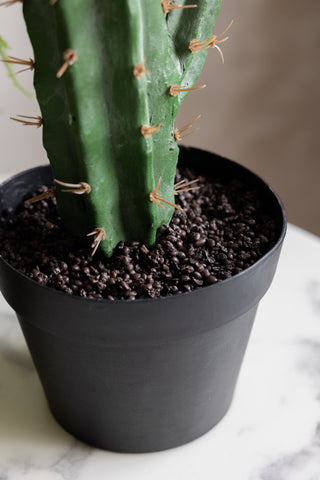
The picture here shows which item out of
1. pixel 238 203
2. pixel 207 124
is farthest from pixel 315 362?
pixel 207 124

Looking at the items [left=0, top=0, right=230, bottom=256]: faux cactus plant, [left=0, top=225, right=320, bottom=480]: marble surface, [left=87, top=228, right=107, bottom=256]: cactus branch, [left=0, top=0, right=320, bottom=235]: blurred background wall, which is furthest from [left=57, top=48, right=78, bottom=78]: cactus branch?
[left=0, top=0, right=320, bottom=235]: blurred background wall

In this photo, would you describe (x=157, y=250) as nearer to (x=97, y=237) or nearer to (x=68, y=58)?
(x=97, y=237)

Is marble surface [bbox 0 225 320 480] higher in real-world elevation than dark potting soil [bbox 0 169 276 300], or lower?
lower

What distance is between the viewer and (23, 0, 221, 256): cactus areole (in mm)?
537

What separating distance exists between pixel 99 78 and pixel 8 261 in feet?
0.80

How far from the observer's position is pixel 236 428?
76 cm

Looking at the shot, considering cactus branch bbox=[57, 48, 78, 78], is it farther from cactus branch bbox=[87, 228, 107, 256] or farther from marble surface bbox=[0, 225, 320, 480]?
marble surface bbox=[0, 225, 320, 480]

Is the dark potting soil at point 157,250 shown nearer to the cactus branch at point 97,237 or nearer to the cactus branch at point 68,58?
the cactus branch at point 97,237

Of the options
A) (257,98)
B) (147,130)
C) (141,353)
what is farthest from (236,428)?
(257,98)

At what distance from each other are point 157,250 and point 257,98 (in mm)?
1003

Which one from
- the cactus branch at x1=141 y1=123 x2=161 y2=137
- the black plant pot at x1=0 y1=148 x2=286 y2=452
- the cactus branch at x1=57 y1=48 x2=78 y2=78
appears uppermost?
the cactus branch at x1=57 y1=48 x2=78 y2=78

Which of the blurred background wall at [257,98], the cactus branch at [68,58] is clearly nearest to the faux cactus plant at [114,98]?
the cactus branch at [68,58]

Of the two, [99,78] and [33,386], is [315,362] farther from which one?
[99,78]

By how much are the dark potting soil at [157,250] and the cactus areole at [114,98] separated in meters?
0.02
